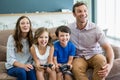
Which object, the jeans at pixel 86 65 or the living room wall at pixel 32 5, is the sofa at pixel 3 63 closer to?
the jeans at pixel 86 65

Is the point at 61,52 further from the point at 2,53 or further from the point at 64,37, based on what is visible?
the point at 2,53

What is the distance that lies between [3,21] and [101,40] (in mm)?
2466

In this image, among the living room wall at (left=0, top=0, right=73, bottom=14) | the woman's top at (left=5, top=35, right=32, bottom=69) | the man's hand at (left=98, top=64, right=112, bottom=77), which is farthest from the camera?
the living room wall at (left=0, top=0, right=73, bottom=14)

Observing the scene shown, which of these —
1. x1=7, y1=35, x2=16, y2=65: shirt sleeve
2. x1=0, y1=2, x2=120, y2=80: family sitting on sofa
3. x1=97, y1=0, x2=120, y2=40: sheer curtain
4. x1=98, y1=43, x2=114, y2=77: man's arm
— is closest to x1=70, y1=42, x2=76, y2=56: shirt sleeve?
x1=0, y1=2, x2=120, y2=80: family sitting on sofa

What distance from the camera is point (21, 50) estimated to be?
2699 millimetres

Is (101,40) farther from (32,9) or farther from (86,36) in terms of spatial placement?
(32,9)

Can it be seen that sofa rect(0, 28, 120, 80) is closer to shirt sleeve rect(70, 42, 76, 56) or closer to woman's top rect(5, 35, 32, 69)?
woman's top rect(5, 35, 32, 69)

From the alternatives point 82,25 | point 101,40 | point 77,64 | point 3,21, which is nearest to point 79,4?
point 82,25

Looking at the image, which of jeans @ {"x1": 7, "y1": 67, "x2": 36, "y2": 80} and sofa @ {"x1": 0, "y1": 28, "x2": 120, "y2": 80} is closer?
jeans @ {"x1": 7, "y1": 67, "x2": 36, "y2": 80}

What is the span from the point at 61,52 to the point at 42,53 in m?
0.22

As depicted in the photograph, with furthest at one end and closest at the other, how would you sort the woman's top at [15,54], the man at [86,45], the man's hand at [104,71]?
the woman's top at [15,54]
the man at [86,45]
the man's hand at [104,71]

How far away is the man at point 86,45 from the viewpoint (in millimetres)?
2549

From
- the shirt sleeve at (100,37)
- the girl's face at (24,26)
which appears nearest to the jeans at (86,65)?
the shirt sleeve at (100,37)

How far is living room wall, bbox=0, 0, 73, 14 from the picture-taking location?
15.4ft
